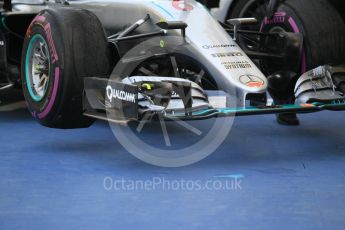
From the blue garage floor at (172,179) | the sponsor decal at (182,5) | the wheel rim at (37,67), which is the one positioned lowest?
the blue garage floor at (172,179)

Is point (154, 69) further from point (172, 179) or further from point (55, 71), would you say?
point (172, 179)

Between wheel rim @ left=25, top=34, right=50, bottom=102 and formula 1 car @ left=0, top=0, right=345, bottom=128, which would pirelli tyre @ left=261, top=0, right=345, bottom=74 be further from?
wheel rim @ left=25, top=34, right=50, bottom=102

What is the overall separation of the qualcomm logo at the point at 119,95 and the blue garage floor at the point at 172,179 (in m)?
0.47

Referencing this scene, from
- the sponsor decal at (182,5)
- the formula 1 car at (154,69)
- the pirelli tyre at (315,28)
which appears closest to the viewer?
→ the formula 1 car at (154,69)

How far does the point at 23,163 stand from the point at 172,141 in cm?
123

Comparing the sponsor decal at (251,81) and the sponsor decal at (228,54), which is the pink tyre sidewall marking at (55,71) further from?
the sponsor decal at (251,81)

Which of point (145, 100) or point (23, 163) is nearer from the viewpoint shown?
point (145, 100)

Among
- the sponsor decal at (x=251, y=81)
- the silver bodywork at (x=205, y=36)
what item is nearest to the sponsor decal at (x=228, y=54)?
the silver bodywork at (x=205, y=36)

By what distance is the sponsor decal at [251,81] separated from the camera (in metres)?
4.41

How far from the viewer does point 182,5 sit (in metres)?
4.97

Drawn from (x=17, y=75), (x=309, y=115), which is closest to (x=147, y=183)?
(x=17, y=75)

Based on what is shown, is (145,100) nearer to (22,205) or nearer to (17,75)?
(22,205)

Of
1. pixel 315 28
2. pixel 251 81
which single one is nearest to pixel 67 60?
pixel 251 81

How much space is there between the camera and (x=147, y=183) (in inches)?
157
